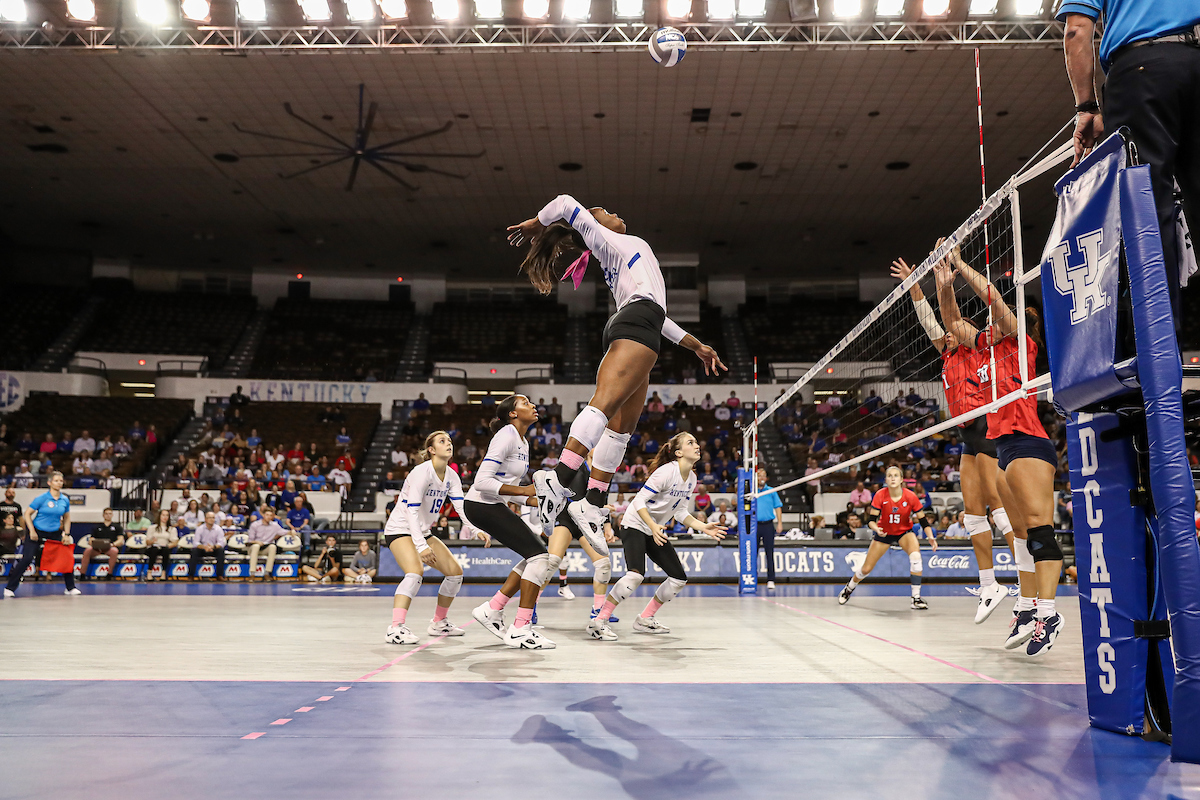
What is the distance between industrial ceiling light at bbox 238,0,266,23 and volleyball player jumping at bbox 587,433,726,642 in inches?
514

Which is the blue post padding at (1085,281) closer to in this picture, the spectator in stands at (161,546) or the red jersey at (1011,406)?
the red jersey at (1011,406)

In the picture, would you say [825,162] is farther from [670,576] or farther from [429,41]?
[670,576]

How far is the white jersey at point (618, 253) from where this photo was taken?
→ 4602 mm

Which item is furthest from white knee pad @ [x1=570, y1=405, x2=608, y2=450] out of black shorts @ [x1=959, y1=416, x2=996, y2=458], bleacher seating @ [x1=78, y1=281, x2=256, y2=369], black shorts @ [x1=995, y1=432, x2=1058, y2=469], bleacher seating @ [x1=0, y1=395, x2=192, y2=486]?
bleacher seating @ [x1=78, y1=281, x2=256, y2=369]

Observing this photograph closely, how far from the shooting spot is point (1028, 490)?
5.73 m

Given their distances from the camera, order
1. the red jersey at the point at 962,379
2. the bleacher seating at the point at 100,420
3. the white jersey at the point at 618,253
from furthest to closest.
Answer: the bleacher seating at the point at 100,420, the red jersey at the point at 962,379, the white jersey at the point at 618,253

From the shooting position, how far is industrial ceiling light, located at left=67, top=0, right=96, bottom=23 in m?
15.9

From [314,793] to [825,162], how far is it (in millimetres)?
22898

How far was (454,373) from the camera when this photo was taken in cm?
3056

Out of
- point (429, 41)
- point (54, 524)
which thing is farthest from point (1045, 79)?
point (54, 524)

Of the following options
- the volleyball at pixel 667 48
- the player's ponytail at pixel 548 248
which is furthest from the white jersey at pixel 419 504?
the volleyball at pixel 667 48

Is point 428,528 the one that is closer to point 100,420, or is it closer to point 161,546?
point 161,546

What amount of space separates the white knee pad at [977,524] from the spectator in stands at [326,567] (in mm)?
12361

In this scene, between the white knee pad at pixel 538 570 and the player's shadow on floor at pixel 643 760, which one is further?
the white knee pad at pixel 538 570
